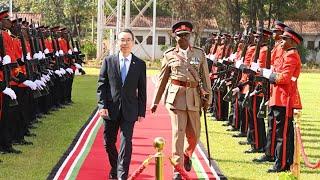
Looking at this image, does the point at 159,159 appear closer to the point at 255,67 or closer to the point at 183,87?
the point at 183,87

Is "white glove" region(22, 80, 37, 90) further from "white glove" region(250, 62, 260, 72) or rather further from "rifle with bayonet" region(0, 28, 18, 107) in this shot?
"white glove" region(250, 62, 260, 72)

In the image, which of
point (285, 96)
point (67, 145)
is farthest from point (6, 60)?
point (285, 96)

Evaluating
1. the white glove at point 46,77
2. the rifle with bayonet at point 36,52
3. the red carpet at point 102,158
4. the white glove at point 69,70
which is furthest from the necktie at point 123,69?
the white glove at point 69,70

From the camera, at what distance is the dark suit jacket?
26.7 ft

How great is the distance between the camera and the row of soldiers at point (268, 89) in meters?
9.28

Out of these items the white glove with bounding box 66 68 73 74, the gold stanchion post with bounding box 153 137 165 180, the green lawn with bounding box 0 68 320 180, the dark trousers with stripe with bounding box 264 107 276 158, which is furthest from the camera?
the white glove with bounding box 66 68 73 74

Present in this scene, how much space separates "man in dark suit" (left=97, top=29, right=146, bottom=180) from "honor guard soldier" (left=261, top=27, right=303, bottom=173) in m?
2.13

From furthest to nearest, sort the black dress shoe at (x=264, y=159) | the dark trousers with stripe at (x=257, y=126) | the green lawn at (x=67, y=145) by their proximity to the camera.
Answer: the dark trousers with stripe at (x=257, y=126), the black dress shoe at (x=264, y=159), the green lawn at (x=67, y=145)

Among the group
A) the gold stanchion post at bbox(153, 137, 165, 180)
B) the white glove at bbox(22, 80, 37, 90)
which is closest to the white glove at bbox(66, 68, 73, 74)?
the white glove at bbox(22, 80, 37, 90)

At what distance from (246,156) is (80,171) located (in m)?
3.04

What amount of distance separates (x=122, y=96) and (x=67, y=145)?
3539 millimetres

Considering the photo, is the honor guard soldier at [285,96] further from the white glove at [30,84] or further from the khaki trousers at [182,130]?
the white glove at [30,84]

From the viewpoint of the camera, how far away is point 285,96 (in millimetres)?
9289

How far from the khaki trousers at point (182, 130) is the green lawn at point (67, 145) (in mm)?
814
